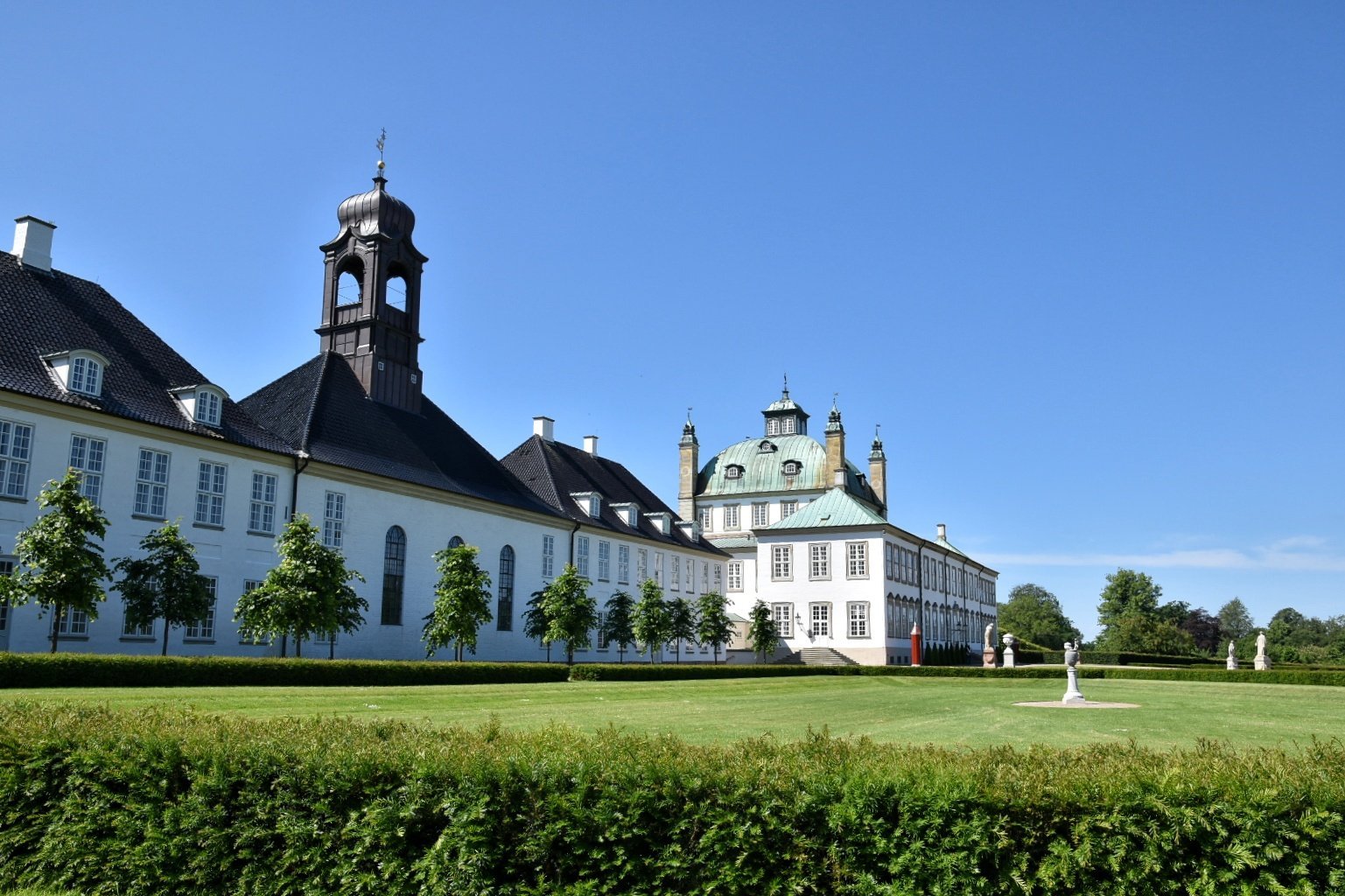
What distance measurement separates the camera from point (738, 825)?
20.5ft

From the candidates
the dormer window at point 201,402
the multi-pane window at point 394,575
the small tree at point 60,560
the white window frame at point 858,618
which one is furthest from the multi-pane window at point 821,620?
the small tree at point 60,560

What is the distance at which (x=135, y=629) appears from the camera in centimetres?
2675

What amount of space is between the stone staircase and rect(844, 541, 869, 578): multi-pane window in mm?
4757

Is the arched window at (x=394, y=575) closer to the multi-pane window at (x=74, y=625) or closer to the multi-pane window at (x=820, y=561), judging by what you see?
the multi-pane window at (x=74, y=625)

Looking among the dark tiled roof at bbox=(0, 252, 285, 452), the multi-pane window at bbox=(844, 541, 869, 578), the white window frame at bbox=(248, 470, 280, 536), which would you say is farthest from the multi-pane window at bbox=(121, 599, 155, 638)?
the multi-pane window at bbox=(844, 541, 869, 578)

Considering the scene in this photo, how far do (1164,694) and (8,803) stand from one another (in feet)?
88.5

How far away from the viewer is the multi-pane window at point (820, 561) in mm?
63938

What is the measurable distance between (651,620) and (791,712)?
3287 centimetres

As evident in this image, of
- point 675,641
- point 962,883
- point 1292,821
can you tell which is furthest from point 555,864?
point 675,641

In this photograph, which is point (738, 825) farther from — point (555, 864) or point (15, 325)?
point (15, 325)

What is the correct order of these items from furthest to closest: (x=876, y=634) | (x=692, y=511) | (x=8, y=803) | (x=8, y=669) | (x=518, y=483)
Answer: (x=692, y=511)
(x=876, y=634)
(x=518, y=483)
(x=8, y=669)
(x=8, y=803)

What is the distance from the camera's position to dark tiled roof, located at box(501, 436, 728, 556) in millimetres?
51594

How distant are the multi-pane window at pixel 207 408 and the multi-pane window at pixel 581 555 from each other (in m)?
21.8

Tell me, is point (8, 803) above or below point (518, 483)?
below
